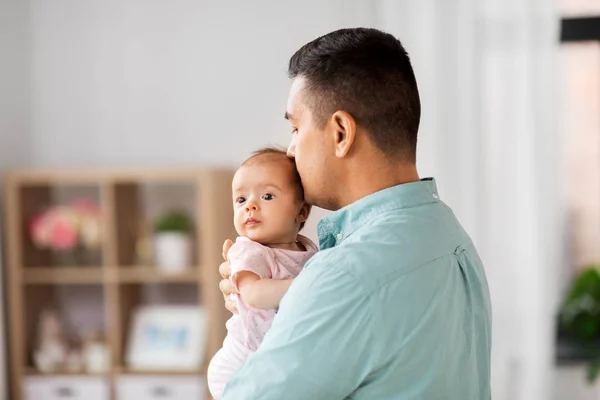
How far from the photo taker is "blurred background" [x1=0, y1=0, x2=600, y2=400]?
4.02 meters

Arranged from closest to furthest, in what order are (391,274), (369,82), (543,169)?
(391,274) → (369,82) → (543,169)

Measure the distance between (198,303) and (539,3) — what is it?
204 cm

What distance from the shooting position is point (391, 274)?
121 cm

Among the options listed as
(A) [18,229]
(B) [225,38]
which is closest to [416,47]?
(B) [225,38]

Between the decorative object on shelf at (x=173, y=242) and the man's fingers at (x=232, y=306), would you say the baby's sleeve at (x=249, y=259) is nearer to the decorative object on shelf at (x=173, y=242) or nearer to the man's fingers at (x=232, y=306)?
the man's fingers at (x=232, y=306)

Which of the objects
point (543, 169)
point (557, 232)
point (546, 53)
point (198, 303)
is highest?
point (546, 53)

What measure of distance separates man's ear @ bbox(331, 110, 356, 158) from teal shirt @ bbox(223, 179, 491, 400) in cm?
8

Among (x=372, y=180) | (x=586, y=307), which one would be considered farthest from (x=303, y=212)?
(x=586, y=307)

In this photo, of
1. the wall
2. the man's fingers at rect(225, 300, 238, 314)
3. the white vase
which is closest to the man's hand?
the man's fingers at rect(225, 300, 238, 314)

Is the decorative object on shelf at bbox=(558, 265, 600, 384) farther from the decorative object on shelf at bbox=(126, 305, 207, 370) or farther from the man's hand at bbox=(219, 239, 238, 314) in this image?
the man's hand at bbox=(219, 239, 238, 314)

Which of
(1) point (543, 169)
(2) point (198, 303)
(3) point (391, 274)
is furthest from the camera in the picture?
(2) point (198, 303)

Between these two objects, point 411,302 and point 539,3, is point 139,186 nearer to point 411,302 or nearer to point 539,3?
point 539,3

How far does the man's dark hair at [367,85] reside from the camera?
133cm

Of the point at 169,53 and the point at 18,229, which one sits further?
the point at 169,53
